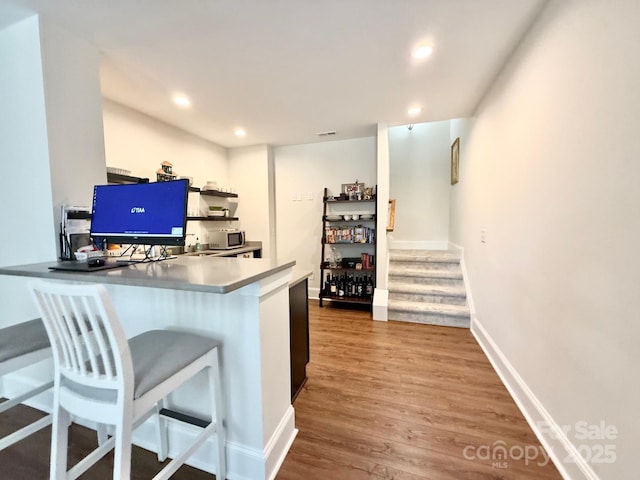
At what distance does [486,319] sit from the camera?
2480 mm

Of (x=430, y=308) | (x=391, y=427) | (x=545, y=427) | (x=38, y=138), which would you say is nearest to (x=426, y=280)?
(x=430, y=308)

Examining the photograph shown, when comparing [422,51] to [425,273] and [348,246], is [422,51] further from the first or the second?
[348,246]

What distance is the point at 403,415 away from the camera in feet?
5.32

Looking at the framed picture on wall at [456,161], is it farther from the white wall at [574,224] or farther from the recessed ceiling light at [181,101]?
the recessed ceiling light at [181,101]

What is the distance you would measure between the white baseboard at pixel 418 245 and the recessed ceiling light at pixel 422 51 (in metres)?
3.06

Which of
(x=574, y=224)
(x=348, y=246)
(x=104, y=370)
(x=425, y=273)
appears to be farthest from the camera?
(x=348, y=246)

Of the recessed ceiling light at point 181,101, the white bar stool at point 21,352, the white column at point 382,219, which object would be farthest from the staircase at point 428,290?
the recessed ceiling light at point 181,101

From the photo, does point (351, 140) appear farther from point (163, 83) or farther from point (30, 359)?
point (30, 359)

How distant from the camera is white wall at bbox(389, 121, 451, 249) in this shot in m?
4.32

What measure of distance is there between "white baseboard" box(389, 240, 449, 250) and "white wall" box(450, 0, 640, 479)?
2.31 m

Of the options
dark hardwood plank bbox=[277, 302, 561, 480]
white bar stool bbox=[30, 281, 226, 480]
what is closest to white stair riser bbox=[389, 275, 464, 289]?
dark hardwood plank bbox=[277, 302, 561, 480]

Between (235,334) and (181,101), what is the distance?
251 cm

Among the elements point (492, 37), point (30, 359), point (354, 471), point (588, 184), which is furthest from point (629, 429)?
point (30, 359)

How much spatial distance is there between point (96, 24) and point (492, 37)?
8.38 feet
